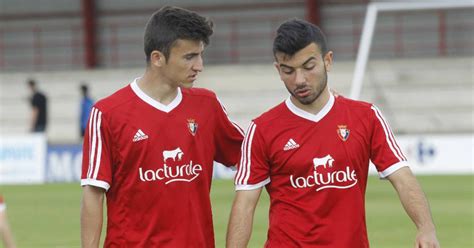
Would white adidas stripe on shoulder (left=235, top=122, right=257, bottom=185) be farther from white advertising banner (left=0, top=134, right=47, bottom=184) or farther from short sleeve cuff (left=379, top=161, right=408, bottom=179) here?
white advertising banner (left=0, top=134, right=47, bottom=184)

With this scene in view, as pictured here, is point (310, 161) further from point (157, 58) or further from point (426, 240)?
point (157, 58)

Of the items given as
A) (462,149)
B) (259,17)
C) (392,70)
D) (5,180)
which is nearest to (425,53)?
(392,70)

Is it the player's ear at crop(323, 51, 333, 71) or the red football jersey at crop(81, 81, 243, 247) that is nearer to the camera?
the player's ear at crop(323, 51, 333, 71)

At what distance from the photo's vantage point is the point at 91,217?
625 centimetres

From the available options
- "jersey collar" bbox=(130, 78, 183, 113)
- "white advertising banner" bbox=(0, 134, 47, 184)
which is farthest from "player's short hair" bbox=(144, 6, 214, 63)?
"white advertising banner" bbox=(0, 134, 47, 184)

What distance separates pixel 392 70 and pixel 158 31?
2487 centimetres

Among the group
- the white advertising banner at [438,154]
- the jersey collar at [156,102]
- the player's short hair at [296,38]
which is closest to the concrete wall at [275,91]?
the white advertising banner at [438,154]

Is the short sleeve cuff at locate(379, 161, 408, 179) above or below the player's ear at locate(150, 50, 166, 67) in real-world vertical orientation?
below

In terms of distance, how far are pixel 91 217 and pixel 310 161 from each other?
1.15 meters

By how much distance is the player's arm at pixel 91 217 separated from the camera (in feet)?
20.5

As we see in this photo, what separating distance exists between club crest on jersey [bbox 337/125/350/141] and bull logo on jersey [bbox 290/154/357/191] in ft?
0.42

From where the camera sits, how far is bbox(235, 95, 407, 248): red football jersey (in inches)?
242

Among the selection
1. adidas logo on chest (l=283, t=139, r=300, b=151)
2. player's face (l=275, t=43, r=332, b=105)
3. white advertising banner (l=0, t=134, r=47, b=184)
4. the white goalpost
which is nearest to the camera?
player's face (l=275, t=43, r=332, b=105)

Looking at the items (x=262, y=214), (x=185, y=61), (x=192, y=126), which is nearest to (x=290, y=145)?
(x=192, y=126)
